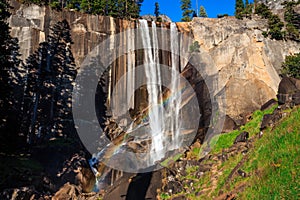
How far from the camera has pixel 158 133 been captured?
98.8ft

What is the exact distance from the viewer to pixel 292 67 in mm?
33500

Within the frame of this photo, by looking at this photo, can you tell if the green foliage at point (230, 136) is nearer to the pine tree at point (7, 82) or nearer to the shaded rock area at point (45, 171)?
the shaded rock area at point (45, 171)

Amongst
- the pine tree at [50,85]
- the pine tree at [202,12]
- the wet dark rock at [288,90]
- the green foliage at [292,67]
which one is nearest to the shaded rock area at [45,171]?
the pine tree at [50,85]

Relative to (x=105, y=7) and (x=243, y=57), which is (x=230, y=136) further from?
(x=105, y=7)

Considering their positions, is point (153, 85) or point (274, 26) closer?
point (153, 85)

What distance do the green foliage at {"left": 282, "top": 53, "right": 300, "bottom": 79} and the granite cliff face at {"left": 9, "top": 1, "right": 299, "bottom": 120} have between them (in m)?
1.19

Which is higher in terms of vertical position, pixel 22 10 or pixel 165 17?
pixel 165 17

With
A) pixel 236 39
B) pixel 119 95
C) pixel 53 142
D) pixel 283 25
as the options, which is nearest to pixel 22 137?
pixel 53 142

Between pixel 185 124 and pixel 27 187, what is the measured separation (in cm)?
1429

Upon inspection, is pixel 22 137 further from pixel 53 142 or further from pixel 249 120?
pixel 249 120

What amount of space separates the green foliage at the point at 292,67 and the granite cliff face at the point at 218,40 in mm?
1186

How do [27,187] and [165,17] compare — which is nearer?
[27,187]

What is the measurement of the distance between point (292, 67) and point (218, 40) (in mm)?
11236

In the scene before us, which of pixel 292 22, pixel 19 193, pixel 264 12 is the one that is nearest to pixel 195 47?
pixel 264 12
